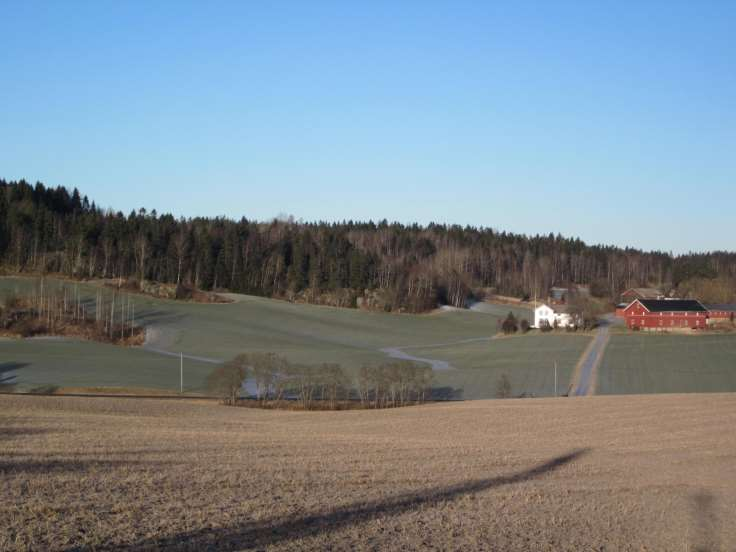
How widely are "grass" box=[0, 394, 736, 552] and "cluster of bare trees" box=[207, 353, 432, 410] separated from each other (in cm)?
1611

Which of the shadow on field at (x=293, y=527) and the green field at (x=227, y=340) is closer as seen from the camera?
the shadow on field at (x=293, y=527)

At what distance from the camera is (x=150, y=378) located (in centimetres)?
6094

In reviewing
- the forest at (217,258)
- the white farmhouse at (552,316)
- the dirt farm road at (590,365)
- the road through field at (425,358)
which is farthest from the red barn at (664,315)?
the forest at (217,258)

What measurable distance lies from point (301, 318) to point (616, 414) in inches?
3064

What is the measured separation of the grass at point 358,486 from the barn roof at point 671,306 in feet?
272

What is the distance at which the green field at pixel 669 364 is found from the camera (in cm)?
6044

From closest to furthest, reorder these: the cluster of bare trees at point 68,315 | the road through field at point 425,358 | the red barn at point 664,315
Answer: the road through field at point 425,358 → the cluster of bare trees at point 68,315 → the red barn at point 664,315

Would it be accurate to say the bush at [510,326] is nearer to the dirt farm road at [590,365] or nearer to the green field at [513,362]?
the green field at [513,362]

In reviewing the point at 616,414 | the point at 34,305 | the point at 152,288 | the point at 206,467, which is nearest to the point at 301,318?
the point at 152,288

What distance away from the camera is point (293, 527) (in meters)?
13.3

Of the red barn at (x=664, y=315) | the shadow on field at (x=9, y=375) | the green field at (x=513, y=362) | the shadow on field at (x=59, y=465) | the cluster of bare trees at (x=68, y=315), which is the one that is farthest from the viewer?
the red barn at (x=664, y=315)

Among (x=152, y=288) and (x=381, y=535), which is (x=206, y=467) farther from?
(x=152, y=288)

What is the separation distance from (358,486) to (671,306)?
106 metres

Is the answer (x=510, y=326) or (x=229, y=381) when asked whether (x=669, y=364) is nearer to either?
(x=510, y=326)
